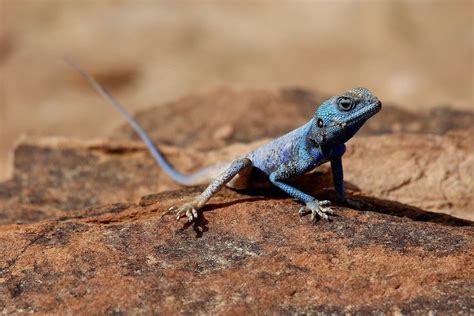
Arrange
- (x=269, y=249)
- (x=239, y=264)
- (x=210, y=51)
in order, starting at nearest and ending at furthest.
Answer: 1. (x=239, y=264)
2. (x=269, y=249)
3. (x=210, y=51)

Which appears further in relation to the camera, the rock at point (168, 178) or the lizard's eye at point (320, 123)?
the rock at point (168, 178)

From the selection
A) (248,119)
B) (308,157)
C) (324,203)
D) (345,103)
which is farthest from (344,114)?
(248,119)

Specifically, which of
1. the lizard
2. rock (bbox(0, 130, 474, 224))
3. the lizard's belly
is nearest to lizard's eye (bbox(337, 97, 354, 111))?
the lizard

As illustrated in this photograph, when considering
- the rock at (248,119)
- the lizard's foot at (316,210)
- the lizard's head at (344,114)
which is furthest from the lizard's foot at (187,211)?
the rock at (248,119)

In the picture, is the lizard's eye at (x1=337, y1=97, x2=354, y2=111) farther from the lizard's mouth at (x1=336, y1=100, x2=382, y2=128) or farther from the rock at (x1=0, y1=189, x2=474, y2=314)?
the rock at (x1=0, y1=189, x2=474, y2=314)

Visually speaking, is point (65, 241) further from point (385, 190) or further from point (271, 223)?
point (385, 190)

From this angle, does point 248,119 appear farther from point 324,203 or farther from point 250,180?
point 324,203

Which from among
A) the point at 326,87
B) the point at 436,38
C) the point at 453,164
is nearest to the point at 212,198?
the point at 453,164

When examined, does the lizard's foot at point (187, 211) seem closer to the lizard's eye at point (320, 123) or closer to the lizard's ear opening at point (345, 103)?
the lizard's eye at point (320, 123)
